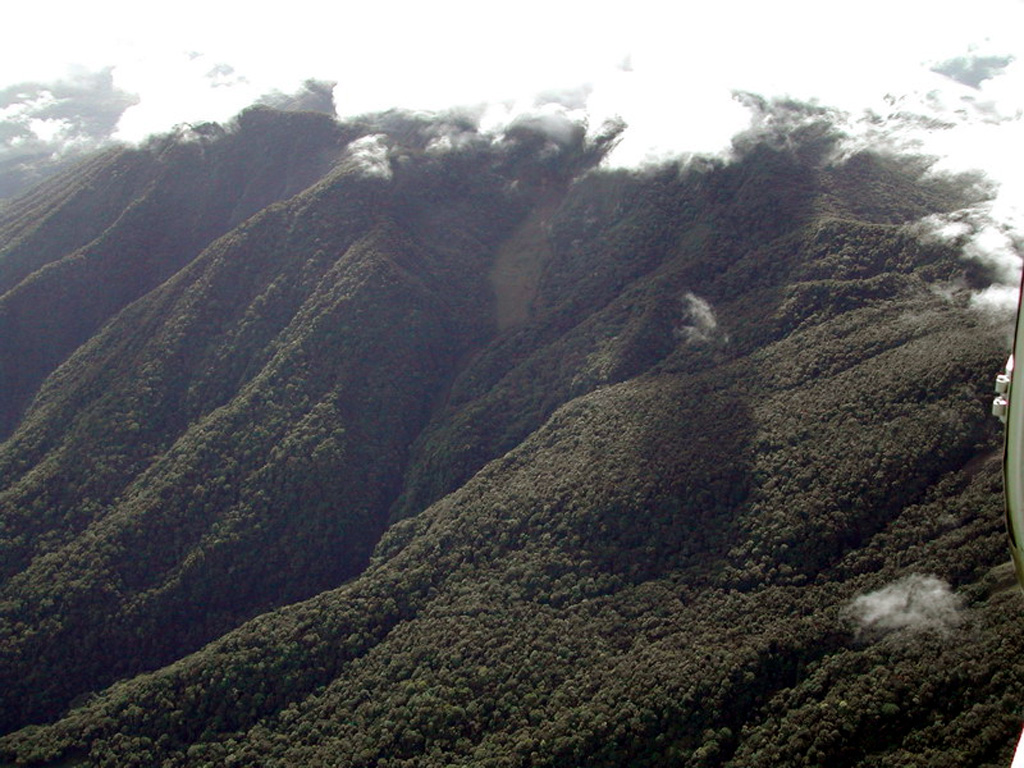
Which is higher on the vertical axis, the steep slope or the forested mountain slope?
the steep slope

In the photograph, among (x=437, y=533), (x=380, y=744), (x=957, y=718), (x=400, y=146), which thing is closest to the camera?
(x=957, y=718)

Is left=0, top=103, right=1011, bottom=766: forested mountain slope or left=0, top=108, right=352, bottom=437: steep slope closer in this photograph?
left=0, top=103, right=1011, bottom=766: forested mountain slope

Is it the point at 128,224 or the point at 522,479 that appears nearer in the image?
the point at 522,479

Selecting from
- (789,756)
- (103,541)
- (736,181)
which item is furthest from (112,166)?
(789,756)

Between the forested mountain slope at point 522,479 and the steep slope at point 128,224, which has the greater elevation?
the steep slope at point 128,224

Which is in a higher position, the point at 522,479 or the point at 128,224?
the point at 128,224

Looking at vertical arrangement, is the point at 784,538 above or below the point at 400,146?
below

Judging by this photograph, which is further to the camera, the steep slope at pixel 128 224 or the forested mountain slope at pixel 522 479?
the steep slope at pixel 128 224

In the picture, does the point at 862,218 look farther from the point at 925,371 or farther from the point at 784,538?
the point at 784,538
